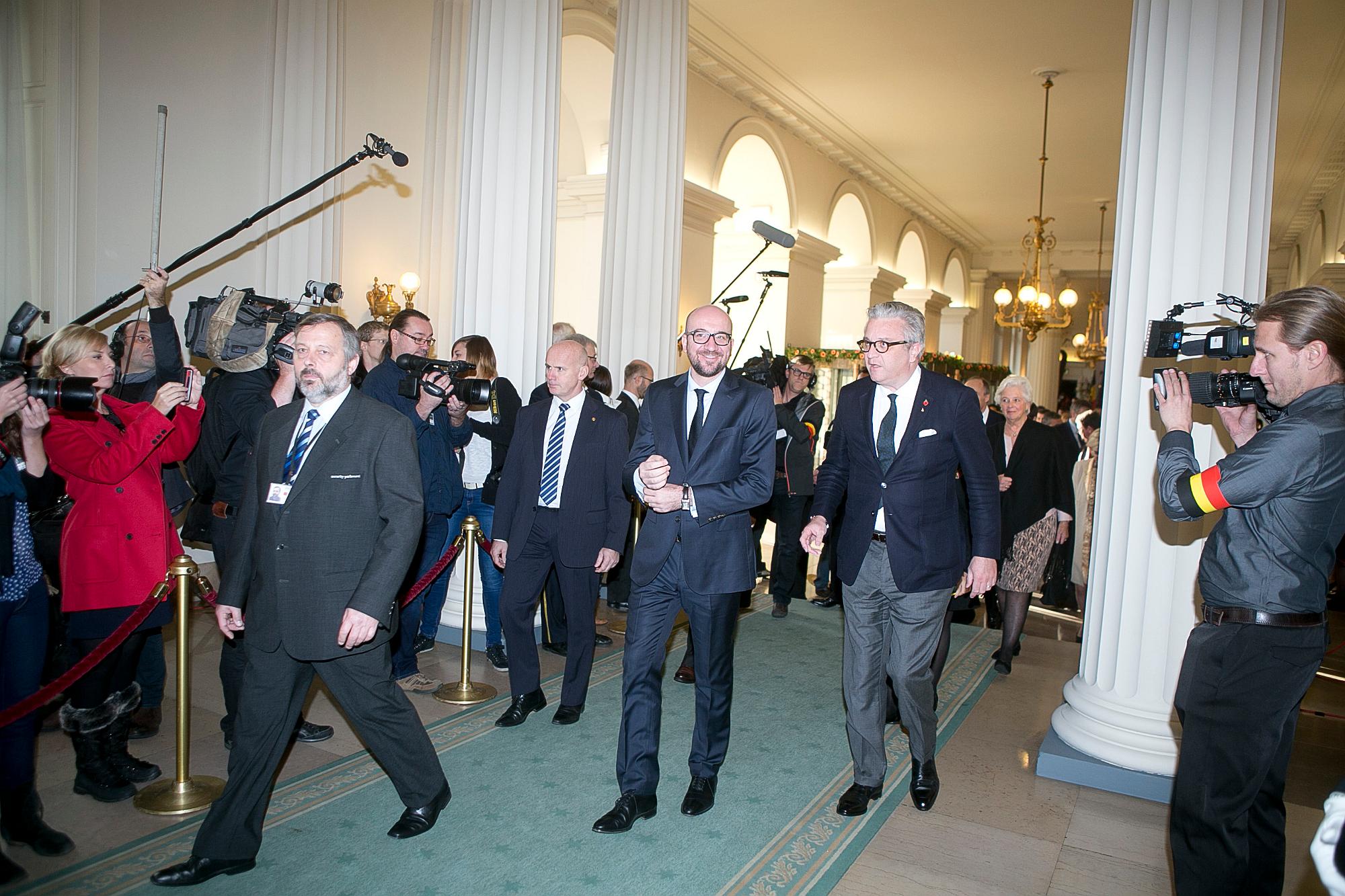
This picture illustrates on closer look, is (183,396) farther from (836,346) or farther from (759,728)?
(836,346)

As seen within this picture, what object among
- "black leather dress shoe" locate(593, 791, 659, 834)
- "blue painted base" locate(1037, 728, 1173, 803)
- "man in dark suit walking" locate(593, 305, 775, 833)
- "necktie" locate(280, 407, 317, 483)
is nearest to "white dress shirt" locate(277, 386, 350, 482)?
"necktie" locate(280, 407, 317, 483)

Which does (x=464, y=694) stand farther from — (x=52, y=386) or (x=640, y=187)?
(x=640, y=187)

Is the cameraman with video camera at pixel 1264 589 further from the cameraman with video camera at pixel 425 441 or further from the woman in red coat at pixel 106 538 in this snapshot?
the woman in red coat at pixel 106 538

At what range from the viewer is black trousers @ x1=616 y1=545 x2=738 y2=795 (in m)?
3.40

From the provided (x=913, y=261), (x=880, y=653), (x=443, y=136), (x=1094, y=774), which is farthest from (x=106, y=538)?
(x=913, y=261)

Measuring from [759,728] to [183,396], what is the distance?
9.97ft

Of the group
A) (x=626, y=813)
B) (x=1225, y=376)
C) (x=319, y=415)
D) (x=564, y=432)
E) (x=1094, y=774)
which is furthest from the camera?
(x=564, y=432)

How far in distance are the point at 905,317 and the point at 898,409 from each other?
0.36 meters

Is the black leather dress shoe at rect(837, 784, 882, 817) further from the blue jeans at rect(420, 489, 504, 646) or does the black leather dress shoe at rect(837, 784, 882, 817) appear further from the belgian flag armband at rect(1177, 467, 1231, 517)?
the blue jeans at rect(420, 489, 504, 646)

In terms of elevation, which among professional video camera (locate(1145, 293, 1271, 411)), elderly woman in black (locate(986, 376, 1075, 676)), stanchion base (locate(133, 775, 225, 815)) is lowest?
stanchion base (locate(133, 775, 225, 815))

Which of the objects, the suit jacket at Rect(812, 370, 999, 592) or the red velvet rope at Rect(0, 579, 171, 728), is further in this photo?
the suit jacket at Rect(812, 370, 999, 592)

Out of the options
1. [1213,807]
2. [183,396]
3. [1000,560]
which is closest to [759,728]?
[1000,560]

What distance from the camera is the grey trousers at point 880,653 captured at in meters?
3.53

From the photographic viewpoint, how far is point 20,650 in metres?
3.04
